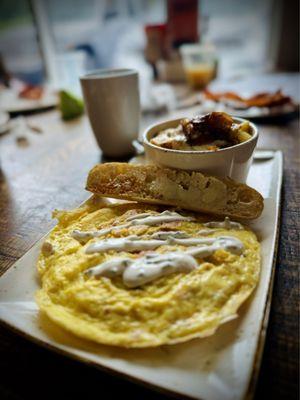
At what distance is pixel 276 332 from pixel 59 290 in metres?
0.51

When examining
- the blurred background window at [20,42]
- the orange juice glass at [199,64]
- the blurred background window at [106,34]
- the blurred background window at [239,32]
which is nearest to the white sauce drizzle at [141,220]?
the orange juice glass at [199,64]

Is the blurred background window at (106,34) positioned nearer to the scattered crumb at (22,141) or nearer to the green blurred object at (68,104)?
the green blurred object at (68,104)

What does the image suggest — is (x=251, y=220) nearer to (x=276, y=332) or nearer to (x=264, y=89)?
(x=276, y=332)

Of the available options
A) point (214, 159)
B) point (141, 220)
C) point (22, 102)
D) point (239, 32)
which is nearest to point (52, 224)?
point (141, 220)

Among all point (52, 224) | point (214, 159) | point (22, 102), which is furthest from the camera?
point (22, 102)

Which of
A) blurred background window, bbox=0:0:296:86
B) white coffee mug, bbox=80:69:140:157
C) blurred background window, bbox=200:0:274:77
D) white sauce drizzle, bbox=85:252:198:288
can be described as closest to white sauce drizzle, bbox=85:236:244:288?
white sauce drizzle, bbox=85:252:198:288

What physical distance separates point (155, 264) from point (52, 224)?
0.55 meters

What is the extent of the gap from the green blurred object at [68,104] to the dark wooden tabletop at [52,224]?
248mm

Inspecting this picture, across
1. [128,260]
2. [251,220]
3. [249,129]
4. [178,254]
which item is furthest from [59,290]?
[249,129]

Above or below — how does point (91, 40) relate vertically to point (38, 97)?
above

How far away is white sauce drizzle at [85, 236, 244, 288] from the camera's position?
750mm

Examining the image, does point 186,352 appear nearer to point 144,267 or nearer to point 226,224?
point 144,267

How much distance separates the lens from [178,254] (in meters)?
0.80

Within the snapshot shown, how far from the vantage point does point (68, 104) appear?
258 centimetres
